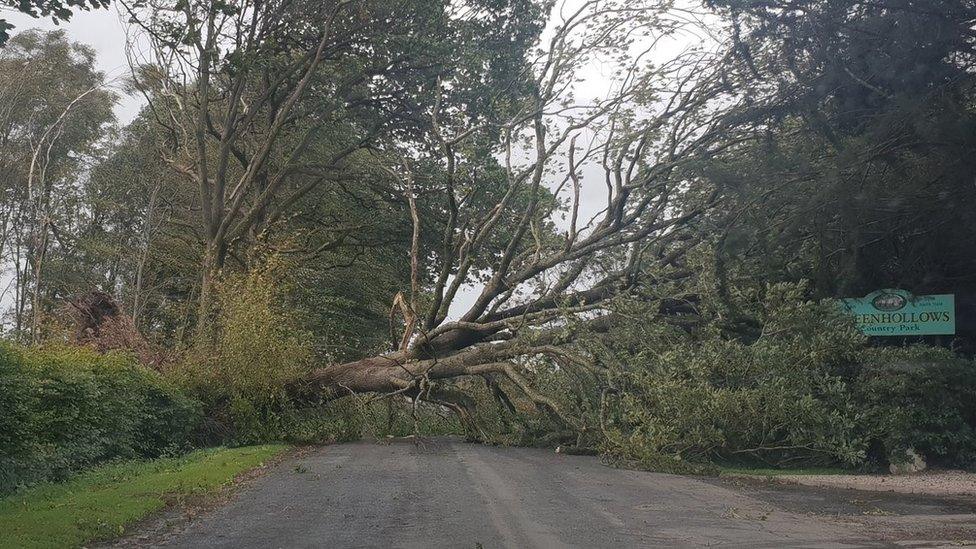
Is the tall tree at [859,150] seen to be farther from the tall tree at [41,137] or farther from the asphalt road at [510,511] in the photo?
the tall tree at [41,137]

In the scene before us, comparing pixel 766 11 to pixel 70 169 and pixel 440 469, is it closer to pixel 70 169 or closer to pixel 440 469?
pixel 440 469

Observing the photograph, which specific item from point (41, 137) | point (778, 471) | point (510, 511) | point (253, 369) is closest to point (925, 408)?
point (778, 471)

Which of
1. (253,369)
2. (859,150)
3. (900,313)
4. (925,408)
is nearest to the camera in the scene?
(859,150)

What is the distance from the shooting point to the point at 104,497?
11.5 meters

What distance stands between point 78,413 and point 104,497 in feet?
12.7

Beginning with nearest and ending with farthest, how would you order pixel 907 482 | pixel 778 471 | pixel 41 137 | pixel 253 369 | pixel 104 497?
pixel 104 497 → pixel 907 482 → pixel 778 471 → pixel 253 369 → pixel 41 137

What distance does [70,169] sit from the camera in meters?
34.8

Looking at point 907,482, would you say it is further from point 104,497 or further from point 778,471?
point 104,497

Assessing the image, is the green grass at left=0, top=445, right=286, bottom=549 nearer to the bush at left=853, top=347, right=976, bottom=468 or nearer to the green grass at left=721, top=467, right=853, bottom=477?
the green grass at left=721, top=467, right=853, bottom=477

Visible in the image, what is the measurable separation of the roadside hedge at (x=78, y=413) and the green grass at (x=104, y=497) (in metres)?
0.39

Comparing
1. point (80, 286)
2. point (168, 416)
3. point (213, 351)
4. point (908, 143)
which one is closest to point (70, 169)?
point (80, 286)

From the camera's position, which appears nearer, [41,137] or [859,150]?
[859,150]

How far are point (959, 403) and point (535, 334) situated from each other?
833 cm

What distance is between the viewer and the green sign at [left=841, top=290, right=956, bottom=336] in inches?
704
